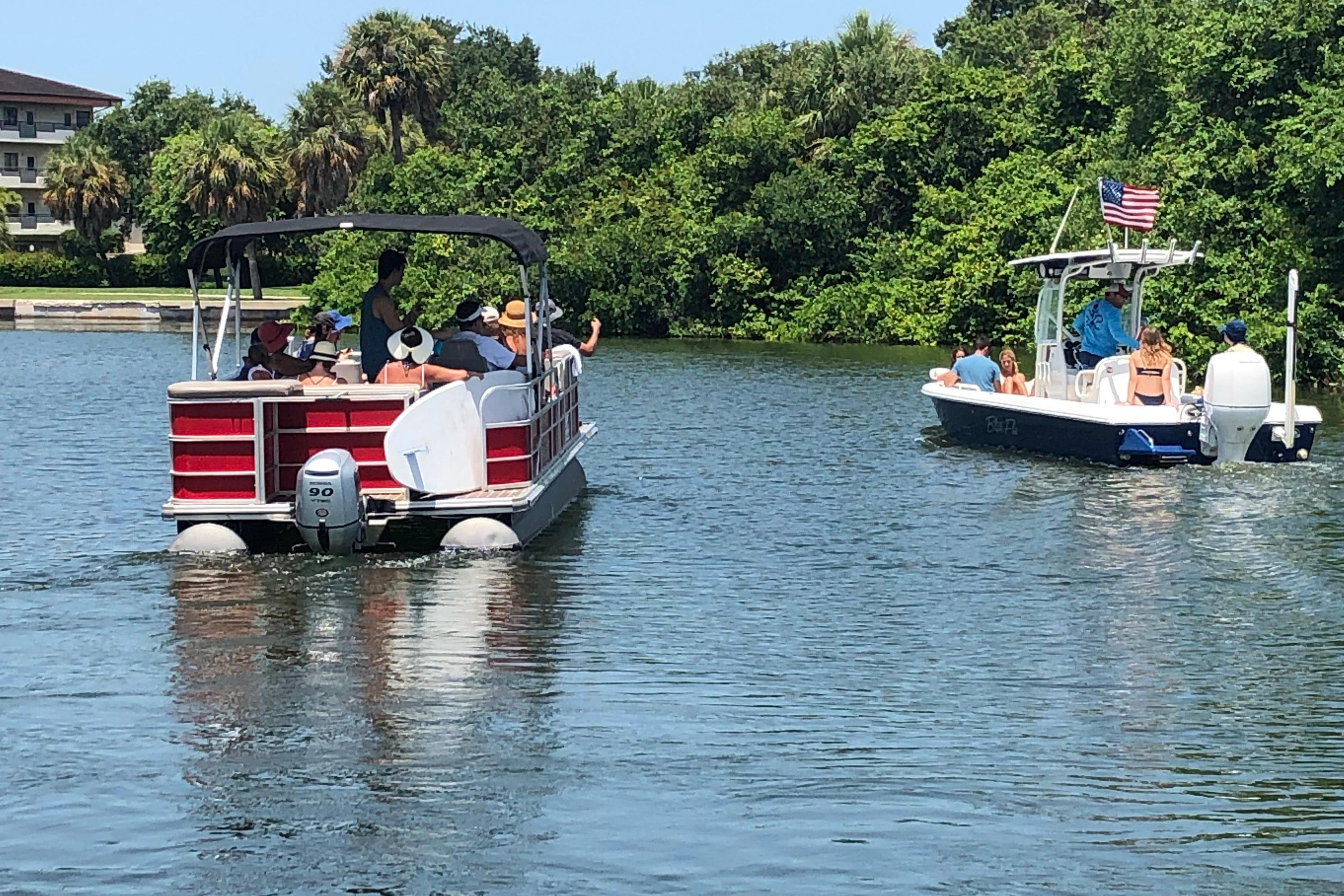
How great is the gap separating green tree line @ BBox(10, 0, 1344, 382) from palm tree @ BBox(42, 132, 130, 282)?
14 cm

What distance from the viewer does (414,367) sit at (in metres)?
15.3

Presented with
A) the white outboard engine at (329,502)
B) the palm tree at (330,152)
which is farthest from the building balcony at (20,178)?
the white outboard engine at (329,502)

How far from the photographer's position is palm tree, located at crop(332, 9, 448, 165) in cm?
6769

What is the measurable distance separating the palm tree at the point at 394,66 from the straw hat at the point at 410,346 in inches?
2130

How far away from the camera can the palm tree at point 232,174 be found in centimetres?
6725

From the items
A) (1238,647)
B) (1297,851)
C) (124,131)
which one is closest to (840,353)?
(1238,647)

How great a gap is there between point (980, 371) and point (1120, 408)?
3745 mm

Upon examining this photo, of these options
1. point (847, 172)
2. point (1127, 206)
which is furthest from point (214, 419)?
point (847, 172)

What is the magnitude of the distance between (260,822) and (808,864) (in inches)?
90.5

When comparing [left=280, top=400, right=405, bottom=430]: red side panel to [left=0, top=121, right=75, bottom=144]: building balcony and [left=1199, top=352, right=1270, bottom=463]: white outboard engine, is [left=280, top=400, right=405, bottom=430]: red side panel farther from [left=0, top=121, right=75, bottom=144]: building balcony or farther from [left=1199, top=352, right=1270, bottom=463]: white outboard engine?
[left=0, top=121, right=75, bottom=144]: building balcony

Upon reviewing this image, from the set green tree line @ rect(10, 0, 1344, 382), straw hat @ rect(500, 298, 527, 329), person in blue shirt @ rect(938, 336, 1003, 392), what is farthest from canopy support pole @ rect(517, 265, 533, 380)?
green tree line @ rect(10, 0, 1344, 382)

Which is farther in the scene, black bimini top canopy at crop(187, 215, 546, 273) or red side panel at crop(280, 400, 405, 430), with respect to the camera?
black bimini top canopy at crop(187, 215, 546, 273)

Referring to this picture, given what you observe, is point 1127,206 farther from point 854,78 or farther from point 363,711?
point 854,78

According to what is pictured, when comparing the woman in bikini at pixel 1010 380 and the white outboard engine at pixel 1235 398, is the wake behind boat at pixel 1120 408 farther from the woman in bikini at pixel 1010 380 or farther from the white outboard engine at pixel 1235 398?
the woman in bikini at pixel 1010 380
